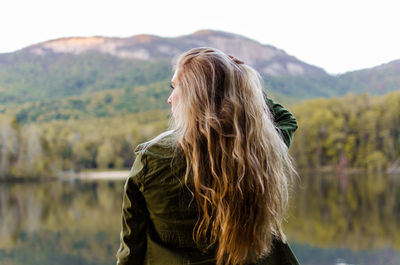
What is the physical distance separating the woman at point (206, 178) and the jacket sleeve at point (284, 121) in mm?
105

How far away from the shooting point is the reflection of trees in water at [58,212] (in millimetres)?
15344

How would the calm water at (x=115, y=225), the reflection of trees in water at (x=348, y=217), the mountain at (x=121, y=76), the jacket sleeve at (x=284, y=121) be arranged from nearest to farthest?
the jacket sleeve at (x=284, y=121) < the calm water at (x=115, y=225) < the reflection of trees in water at (x=348, y=217) < the mountain at (x=121, y=76)

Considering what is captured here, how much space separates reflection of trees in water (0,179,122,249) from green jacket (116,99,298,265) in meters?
13.9

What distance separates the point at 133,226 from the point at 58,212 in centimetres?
1992

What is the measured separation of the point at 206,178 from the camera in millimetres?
793

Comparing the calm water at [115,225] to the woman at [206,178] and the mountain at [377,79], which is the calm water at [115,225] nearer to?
the woman at [206,178]

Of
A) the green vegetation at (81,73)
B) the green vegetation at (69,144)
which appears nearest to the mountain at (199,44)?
the green vegetation at (81,73)

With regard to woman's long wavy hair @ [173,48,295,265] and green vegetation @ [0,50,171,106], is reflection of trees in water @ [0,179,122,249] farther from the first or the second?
green vegetation @ [0,50,171,106]

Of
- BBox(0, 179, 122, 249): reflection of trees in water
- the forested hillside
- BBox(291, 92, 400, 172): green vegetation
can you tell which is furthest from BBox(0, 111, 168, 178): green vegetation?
BBox(291, 92, 400, 172): green vegetation

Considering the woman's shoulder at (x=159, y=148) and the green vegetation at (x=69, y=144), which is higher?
the woman's shoulder at (x=159, y=148)

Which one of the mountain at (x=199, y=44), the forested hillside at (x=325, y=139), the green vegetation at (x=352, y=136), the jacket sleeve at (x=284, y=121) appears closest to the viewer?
the jacket sleeve at (x=284, y=121)

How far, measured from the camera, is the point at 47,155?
94.3 feet

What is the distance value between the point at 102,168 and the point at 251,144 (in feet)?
113

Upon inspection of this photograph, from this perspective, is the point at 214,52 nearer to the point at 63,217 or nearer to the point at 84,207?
the point at 63,217
